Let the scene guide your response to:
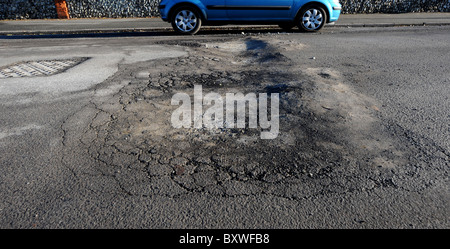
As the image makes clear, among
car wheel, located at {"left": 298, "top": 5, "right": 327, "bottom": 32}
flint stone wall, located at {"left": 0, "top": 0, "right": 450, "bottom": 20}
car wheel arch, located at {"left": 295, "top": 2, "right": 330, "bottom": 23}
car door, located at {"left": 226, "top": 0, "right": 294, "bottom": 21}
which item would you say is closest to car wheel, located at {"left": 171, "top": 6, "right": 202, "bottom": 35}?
car door, located at {"left": 226, "top": 0, "right": 294, "bottom": 21}

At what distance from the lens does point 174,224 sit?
2.14 m

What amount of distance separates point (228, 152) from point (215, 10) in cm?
716

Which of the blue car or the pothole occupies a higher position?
the blue car

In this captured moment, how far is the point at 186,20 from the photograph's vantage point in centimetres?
924

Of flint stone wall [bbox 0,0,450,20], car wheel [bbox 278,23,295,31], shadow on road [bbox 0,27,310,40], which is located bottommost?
shadow on road [bbox 0,27,310,40]

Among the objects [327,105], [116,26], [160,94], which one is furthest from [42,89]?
[116,26]

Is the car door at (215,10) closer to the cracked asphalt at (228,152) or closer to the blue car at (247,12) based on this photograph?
the blue car at (247,12)

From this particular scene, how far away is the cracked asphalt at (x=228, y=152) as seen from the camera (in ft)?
7.34

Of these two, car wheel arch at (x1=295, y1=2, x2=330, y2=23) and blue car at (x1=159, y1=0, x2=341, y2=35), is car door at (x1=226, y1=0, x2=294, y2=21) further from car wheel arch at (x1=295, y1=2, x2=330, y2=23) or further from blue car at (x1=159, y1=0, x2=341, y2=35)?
car wheel arch at (x1=295, y1=2, x2=330, y2=23)

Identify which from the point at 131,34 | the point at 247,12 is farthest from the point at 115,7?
the point at 247,12

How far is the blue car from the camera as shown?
9.13 metres

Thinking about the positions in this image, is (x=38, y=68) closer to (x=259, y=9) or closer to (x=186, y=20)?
(x=186, y=20)

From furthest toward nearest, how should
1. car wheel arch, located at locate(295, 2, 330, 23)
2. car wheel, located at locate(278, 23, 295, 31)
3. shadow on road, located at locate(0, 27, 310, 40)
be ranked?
shadow on road, located at locate(0, 27, 310, 40)
car wheel, located at locate(278, 23, 295, 31)
car wheel arch, located at locate(295, 2, 330, 23)

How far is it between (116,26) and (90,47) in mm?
4046
